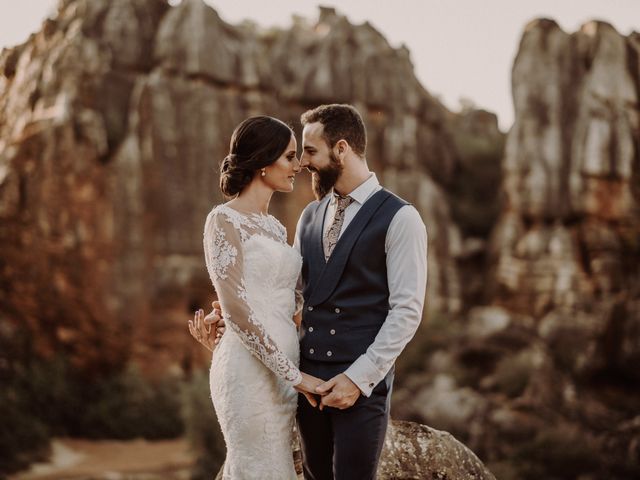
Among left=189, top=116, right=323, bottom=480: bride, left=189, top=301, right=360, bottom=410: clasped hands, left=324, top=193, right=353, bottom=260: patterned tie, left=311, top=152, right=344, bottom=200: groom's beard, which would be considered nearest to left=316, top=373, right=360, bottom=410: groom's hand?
left=189, top=301, right=360, bottom=410: clasped hands

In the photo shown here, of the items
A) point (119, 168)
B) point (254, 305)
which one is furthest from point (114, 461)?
point (254, 305)

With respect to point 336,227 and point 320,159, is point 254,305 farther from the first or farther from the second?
point 320,159

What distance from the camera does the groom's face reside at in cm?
279

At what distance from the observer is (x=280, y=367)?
2.64 meters

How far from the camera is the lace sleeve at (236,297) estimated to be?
2.66m

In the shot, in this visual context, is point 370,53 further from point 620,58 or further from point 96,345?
point 96,345

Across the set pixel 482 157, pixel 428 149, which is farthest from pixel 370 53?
pixel 482 157

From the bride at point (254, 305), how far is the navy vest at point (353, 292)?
16 centimetres

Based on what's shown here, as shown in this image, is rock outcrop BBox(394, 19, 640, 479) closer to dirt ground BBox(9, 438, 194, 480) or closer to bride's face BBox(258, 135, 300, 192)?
dirt ground BBox(9, 438, 194, 480)

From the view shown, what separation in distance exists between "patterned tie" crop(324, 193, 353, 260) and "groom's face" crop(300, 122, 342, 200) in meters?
0.07

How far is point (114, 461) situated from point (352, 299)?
13.4 m

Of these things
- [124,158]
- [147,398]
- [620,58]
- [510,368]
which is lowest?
[147,398]

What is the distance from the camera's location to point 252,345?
269 centimetres

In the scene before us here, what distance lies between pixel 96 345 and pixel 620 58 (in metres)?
16.6
